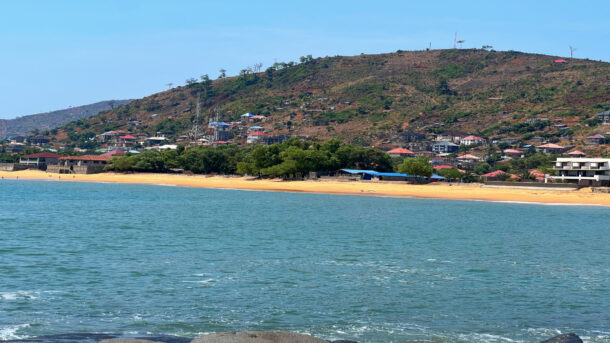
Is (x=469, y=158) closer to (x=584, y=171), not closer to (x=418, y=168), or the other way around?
(x=584, y=171)

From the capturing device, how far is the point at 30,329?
15.9 m

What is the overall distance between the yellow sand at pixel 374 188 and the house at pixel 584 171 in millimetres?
12005

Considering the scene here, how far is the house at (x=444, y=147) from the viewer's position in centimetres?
16423

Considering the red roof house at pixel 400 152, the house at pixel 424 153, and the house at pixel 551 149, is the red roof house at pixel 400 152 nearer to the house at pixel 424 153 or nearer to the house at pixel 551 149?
the house at pixel 424 153

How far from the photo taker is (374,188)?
9156 cm

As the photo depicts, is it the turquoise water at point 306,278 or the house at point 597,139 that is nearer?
the turquoise water at point 306,278

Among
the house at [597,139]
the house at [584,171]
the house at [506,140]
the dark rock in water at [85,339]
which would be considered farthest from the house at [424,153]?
the dark rock in water at [85,339]

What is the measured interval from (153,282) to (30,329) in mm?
6409

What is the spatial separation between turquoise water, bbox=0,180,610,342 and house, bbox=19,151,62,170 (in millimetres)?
105807

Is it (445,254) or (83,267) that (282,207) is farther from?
(83,267)

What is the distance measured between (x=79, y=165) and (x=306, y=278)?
12216 centimetres

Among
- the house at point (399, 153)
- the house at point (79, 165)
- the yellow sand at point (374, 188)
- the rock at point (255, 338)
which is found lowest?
the rock at point (255, 338)

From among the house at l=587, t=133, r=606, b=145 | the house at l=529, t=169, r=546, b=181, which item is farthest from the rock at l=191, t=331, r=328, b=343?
the house at l=587, t=133, r=606, b=145

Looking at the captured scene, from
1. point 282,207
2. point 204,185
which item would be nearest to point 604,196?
point 282,207
